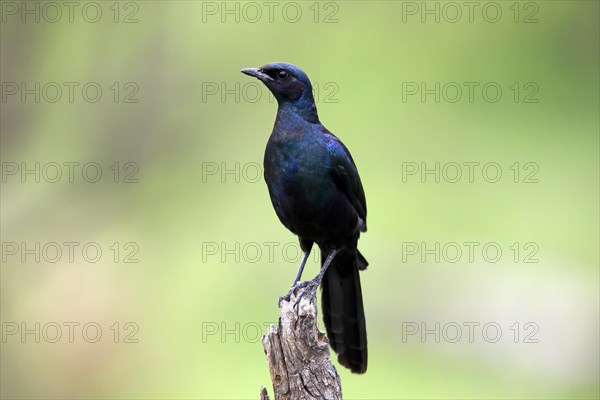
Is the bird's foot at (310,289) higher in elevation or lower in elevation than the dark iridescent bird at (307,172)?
lower

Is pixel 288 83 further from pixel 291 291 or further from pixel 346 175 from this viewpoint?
pixel 291 291

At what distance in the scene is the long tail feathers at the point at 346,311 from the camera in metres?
6.65

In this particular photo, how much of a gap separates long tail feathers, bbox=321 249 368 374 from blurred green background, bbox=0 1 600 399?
382 cm

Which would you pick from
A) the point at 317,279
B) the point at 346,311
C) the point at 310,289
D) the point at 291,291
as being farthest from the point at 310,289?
the point at 346,311

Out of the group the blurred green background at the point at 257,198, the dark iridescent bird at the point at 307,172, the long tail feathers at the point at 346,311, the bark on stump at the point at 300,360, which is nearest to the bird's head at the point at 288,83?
the dark iridescent bird at the point at 307,172

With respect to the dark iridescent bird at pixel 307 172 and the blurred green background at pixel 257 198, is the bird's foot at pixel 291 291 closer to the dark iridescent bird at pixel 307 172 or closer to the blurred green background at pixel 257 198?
the dark iridescent bird at pixel 307 172

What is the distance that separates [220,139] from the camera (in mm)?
14703

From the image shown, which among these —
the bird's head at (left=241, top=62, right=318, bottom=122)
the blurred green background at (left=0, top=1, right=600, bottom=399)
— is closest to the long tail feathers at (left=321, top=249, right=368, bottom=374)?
the bird's head at (left=241, top=62, right=318, bottom=122)

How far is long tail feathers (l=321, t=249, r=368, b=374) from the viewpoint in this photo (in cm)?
665

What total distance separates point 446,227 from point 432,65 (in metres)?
4.46

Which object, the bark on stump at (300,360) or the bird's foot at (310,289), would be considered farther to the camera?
the bird's foot at (310,289)

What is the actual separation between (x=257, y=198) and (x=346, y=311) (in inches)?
274

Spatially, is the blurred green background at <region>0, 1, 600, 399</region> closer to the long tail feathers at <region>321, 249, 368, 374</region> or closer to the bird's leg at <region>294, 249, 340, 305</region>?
the long tail feathers at <region>321, 249, 368, 374</region>

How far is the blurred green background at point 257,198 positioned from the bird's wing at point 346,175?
4.46 m
